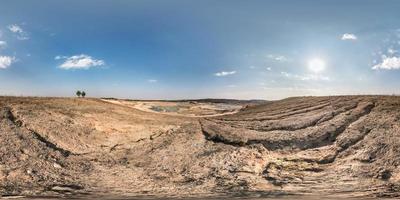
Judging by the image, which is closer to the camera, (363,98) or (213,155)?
(213,155)

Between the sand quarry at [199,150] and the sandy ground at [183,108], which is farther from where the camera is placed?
the sandy ground at [183,108]

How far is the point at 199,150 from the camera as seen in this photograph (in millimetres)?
26641

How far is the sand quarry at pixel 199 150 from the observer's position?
2312cm

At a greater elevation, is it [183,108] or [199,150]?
[183,108]

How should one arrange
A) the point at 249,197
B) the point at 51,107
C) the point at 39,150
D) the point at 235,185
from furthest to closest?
the point at 51,107 < the point at 39,150 < the point at 235,185 < the point at 249,197

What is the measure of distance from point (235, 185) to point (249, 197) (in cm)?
205

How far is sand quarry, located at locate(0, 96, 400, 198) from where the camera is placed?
75.9 feet

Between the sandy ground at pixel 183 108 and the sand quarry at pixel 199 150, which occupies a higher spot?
the sandy ground at pixel 183 108

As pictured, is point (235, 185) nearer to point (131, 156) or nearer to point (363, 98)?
point (131, 156)

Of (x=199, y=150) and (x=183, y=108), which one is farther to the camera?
(x=183, y=108)

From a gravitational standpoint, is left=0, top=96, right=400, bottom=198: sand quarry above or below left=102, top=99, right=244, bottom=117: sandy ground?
below

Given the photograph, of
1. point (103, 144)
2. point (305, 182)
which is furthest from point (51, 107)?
point (305, 182)

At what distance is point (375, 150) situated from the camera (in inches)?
1023

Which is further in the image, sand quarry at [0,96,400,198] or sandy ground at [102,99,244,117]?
sandy ground at [102,99,244,117]
